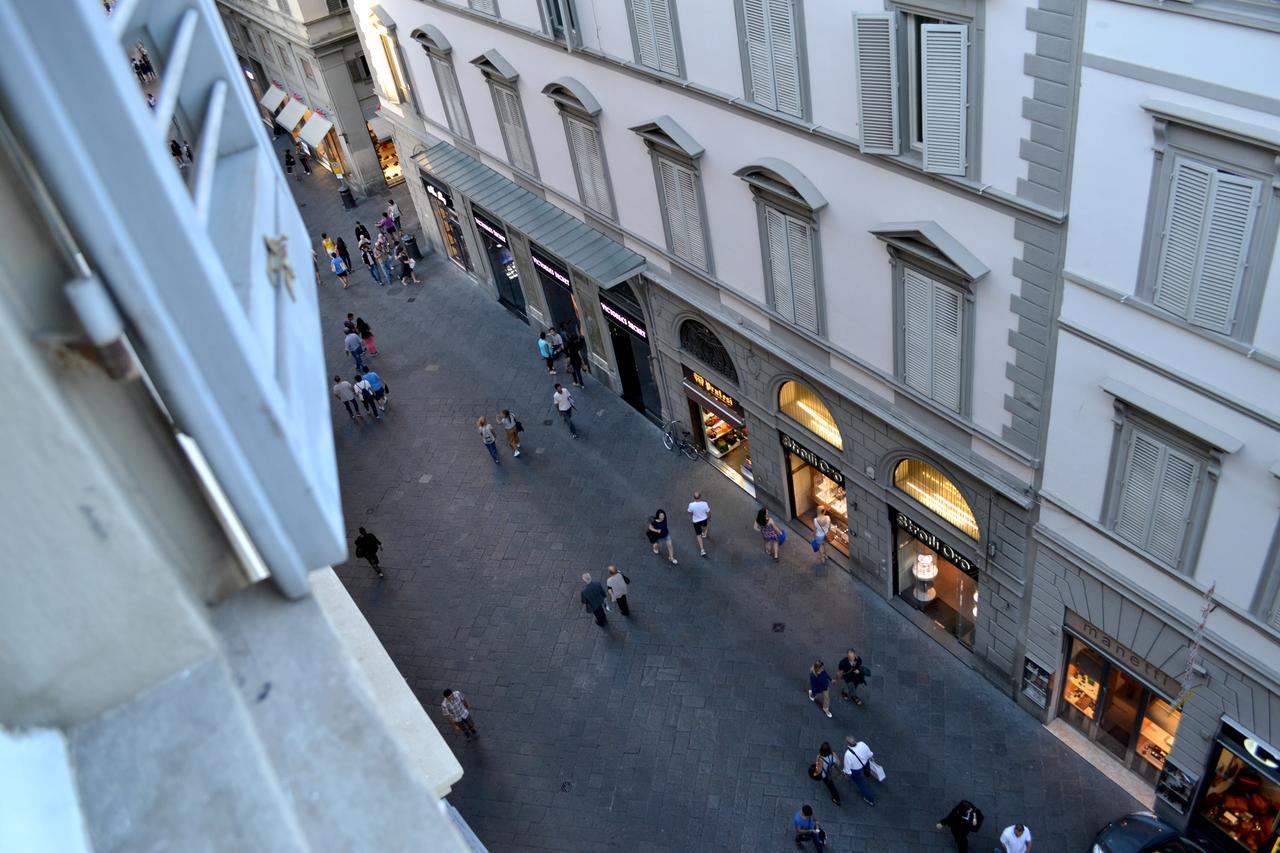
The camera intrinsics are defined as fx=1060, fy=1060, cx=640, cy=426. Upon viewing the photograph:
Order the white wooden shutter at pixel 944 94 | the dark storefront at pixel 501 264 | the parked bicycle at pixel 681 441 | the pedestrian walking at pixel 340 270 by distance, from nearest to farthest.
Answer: the white wooden shutter at pixel 944 94, the parked bicycle at pixel 681 441, the dark storefront at pixel 501 264, the pedestrian walking at pixel 340 270

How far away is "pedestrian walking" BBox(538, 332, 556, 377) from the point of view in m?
28.3

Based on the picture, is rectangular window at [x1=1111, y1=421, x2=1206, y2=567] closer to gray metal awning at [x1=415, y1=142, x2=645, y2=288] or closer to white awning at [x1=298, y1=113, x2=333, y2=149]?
gray metal awning at [x1=415, y1=142, x2=645, y2=288]

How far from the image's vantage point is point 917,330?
15.5 m

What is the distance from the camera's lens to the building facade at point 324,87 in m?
36.7

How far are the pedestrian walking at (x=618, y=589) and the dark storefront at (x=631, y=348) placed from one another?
5646 millimetres

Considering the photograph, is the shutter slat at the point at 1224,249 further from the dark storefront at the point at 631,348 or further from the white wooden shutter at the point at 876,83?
the dark storefront at the point at 631,348

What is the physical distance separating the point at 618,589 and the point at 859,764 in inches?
234

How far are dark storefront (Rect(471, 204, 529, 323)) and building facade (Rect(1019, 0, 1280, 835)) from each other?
60.3 ft

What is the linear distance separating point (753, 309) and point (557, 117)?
6.54 m

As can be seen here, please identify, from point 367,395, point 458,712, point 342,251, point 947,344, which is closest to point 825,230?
point 947,344

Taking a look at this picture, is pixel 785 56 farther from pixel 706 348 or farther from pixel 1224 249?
pixel 706 348

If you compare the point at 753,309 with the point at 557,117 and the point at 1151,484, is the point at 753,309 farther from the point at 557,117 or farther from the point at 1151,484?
the point at 1151,484

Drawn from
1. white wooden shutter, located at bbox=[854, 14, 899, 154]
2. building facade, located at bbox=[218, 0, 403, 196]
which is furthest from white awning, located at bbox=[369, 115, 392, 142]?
white wooden shutter, located at bbox=[854, 14, 899, 154]

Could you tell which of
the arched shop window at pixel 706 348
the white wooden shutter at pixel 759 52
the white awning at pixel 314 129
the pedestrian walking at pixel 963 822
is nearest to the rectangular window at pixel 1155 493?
the pedestrian walking at pixel 963 822
